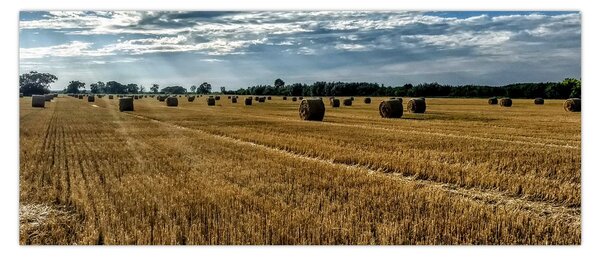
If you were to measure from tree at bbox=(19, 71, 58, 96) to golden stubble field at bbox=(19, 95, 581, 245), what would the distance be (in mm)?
493

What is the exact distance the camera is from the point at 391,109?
2422 cm

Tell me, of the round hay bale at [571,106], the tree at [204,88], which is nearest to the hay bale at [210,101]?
the round hay bale at [571,106]

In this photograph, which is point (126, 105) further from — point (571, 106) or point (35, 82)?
point (571, 106)

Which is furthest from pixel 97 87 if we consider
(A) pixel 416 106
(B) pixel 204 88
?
(A) pixel 416 106

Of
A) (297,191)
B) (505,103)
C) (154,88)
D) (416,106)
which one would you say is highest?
(154,88)

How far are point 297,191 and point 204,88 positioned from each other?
3.59 m

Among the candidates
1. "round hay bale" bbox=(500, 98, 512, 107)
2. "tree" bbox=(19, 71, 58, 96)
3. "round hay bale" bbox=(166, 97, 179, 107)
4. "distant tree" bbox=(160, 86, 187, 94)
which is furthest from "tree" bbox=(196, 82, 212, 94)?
"round hay bale" bbox=(500, 98, 512, 107)

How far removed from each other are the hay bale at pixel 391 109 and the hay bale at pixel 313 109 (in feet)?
10.3

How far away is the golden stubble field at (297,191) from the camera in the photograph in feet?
20.4

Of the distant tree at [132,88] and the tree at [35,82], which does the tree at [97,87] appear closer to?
the distant tree at [132,88]

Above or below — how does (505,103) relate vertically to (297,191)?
above

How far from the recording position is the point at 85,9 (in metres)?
8.14

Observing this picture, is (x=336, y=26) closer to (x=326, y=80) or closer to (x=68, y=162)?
(x=326, y=80)

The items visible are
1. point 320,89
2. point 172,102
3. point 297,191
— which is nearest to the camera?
point 297,191
